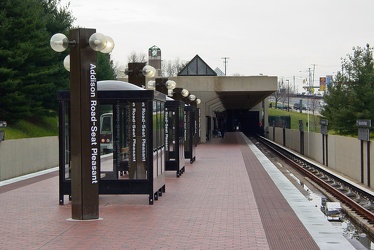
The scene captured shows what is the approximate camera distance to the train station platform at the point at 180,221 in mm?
9727

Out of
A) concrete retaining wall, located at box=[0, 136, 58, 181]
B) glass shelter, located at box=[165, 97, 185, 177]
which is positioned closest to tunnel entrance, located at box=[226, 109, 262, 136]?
concrete retaining wall, located at box=[0, 136, 58, 181]

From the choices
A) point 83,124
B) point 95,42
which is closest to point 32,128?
point 83,124

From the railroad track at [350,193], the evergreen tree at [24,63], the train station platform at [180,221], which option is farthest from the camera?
the evergreen tree at [24,63]

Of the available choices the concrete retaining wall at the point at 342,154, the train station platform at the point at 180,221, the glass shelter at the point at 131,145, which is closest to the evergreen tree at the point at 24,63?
the concrete retaining wall at the point at 342,154

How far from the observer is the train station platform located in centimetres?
973

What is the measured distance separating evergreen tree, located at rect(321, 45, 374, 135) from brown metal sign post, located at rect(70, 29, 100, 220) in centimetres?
3461

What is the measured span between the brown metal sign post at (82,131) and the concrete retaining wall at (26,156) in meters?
9.34

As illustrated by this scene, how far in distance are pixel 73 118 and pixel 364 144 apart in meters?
14.2

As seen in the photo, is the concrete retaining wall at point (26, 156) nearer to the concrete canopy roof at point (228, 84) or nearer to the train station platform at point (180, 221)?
the train station platform at point (180, 221)

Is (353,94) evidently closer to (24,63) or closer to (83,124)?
(24,63)

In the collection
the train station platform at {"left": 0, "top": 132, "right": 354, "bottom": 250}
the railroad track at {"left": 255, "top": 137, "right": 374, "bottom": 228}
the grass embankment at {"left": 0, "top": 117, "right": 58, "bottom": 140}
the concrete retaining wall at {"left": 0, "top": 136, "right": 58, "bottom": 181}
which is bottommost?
the railroad track at {"left": 255, "top": 137, "right": 374, "bottom": 228}

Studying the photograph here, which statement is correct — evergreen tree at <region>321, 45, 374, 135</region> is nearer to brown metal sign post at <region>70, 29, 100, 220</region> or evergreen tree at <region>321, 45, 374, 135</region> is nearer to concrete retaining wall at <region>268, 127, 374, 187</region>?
concrete retaining wall at <region>268, 127, 374, 187</region>

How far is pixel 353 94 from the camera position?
4538cm

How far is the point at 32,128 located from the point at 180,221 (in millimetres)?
28478
